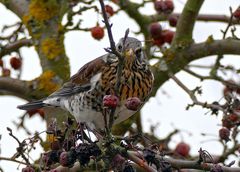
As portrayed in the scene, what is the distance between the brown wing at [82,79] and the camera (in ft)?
15.5

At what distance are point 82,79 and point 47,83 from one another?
2.25ft

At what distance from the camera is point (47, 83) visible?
5.43 m

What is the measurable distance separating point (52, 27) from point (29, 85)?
0.57 m

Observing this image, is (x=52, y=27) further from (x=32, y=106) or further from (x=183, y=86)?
(x=183, y=86)

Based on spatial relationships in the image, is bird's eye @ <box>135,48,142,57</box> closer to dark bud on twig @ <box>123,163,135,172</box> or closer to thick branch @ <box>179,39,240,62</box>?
thick branch @ <box>179,39,240,62</box>

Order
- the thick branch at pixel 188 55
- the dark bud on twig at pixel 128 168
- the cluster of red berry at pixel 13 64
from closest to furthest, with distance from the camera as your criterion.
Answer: the dark bud on twig at pixel 128 168 < the thick branch at pixel 188 55 < the cluster of red berry at pixel 13 64

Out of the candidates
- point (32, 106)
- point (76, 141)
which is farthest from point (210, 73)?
point (76, 141)

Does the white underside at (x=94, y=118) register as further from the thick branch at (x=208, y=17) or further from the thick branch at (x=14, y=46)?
the thick branch at (x=208, y=17)

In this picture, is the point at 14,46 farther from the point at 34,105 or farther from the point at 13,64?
the point at 34,105

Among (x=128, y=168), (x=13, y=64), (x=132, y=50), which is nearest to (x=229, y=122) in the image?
(x=132, y=50)

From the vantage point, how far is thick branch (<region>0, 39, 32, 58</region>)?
551 centimetres

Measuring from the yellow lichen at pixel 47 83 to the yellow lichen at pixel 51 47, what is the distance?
6.5 inches

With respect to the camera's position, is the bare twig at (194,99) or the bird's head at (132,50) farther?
the bare twig at (194,99)

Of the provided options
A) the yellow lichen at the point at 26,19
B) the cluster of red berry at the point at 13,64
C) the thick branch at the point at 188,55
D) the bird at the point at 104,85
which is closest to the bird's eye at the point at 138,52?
the bird at the point at 104,85
